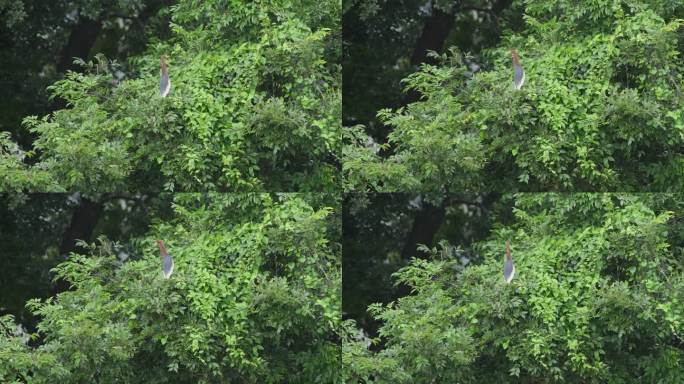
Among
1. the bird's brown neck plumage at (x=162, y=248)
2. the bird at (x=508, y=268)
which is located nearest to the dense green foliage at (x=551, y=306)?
the bird at (x=508, y=268)

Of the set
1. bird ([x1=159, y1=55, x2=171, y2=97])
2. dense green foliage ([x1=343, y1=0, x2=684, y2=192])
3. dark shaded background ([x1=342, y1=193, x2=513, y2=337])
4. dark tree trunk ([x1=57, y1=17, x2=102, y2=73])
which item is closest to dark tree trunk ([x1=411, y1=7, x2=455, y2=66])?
dense green foliage ([x1=343, y1=0, x2=684, y2=192])

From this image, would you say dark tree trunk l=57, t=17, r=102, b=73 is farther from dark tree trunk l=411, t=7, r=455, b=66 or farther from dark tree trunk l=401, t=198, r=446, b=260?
dark tree trunk l=401, t=198, r=446, b=260

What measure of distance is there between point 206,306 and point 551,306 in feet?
8.46

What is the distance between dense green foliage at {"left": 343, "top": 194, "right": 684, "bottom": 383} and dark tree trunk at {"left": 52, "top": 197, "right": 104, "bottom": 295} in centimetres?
216

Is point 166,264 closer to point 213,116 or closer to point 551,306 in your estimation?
point 213,116

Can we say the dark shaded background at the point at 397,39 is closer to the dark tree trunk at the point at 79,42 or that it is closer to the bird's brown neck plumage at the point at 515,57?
the bird's brown neck plumage at the point at 515,57

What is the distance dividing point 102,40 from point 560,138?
3.70 metres

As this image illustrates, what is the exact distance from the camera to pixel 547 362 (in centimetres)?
975

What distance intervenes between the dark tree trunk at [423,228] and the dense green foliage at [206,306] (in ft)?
1.83

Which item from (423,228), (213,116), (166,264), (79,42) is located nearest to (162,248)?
(166,264)

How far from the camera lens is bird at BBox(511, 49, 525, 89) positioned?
395 inches

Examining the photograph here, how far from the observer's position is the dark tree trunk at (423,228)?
10.1 m

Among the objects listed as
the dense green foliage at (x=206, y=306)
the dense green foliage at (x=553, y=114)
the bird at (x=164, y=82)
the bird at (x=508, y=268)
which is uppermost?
the dense green foliage at (x=553, y=114)

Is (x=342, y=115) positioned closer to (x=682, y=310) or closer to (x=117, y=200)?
(x=117, y=200)
